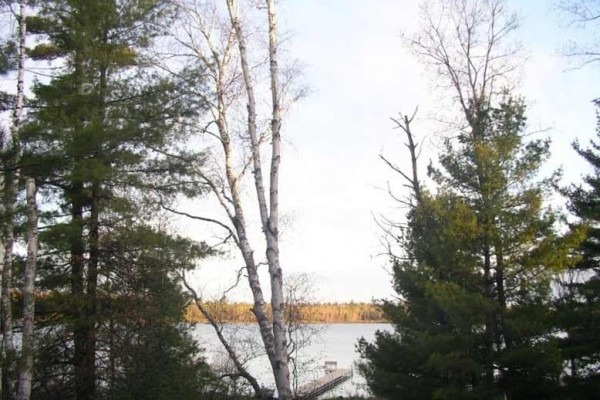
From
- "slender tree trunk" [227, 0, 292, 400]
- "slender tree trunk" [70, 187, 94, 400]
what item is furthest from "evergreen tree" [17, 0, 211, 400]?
"slender tree trunk" [227, 0, 292, 400]

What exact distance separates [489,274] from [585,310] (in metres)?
3.00

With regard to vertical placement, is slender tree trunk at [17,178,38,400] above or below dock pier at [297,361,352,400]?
above

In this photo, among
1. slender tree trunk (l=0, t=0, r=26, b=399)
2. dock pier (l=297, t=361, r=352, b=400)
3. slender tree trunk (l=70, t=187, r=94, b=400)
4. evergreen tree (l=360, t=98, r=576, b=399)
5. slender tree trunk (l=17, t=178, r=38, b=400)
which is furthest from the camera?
dock pier (l=297, t=361, r=352, b=400)

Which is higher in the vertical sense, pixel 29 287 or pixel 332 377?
pixel 29 287

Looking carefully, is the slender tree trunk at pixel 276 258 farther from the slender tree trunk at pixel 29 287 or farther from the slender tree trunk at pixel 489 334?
the slender tree trunk at pixel 489 334

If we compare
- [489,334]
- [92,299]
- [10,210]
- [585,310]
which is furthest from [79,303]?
[585,310]

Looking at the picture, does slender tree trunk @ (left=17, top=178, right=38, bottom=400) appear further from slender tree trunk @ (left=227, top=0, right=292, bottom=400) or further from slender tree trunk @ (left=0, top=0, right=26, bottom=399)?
slender tree trunk @ (left=227, top=0, right=292, bottom=400)

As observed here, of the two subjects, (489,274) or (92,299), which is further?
(489,274)

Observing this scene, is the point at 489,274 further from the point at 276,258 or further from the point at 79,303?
the point at 79,303

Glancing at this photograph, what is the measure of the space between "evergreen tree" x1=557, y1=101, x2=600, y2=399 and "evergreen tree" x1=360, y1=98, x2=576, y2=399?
46.5 inches

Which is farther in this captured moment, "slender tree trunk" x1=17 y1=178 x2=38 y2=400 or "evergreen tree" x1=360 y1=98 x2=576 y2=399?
"evergreen tree" x1=360 y1=98 x2=576 y2=399

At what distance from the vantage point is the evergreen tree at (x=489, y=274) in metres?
11.1

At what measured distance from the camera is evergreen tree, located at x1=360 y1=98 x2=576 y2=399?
11.1 metres

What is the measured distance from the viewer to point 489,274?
12.0 meters
